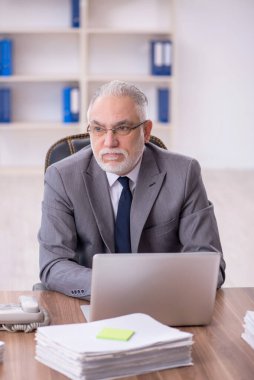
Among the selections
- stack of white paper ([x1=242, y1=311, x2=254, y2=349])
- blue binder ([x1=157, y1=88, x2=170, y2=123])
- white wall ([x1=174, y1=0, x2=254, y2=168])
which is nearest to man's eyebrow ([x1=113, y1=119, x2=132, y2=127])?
stack of white paper ([x1=242, y1=311, x2=254, y2=349])

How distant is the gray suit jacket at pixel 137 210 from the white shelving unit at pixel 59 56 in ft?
16.9

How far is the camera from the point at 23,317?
2.03 metres

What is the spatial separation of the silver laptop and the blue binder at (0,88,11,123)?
5954 mm

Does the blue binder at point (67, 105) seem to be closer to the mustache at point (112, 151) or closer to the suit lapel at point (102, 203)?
the suit lapel at point (102, 203)

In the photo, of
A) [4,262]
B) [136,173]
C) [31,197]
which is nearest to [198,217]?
[136,173]

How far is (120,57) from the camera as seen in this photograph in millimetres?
8102

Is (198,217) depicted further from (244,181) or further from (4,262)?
(244,181)

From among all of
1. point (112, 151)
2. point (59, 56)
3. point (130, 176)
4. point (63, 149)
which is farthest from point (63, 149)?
point (59, 56)

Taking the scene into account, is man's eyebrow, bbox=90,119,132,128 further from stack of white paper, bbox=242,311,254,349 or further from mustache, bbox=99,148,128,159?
stack of white paper, bbox=242,311,254,349

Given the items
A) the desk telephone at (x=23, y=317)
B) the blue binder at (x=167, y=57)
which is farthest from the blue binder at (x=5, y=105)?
the desk telephone at (x=23, y=317)

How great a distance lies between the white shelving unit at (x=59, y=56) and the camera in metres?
7.95

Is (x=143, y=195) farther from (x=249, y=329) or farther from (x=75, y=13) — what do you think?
(x=75, y=13)

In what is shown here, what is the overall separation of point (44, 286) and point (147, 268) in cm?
63

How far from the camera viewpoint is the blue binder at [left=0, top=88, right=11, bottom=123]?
776cm
